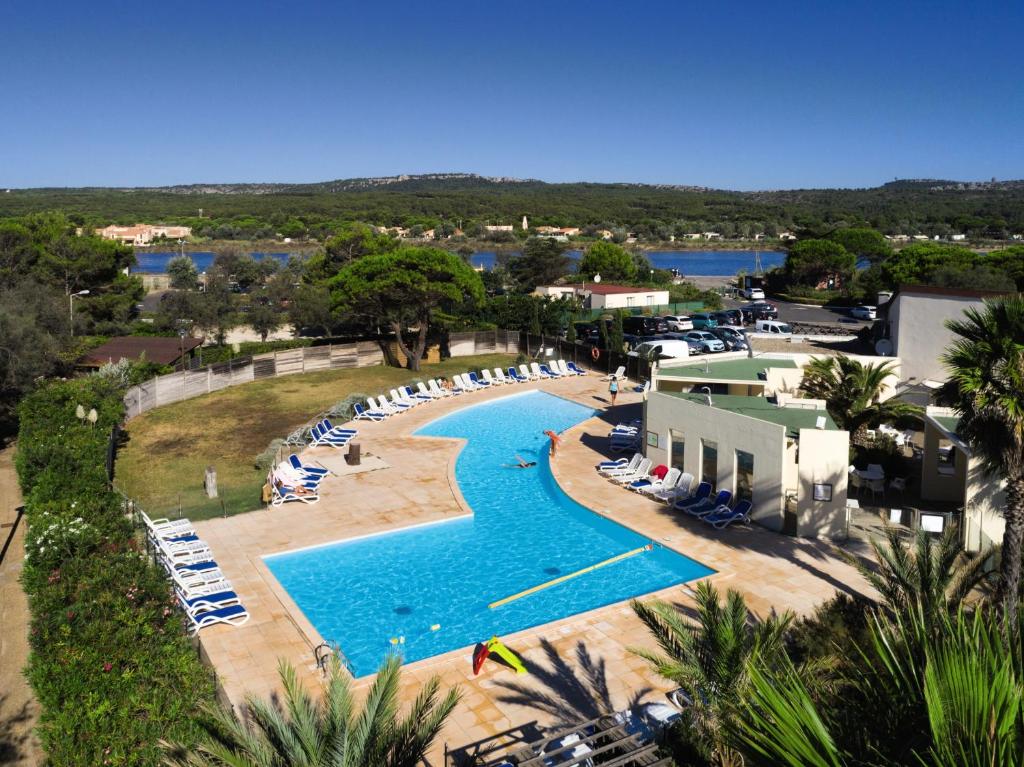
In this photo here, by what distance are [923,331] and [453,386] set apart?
49.6 ft

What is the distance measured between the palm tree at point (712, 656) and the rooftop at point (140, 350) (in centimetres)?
2473

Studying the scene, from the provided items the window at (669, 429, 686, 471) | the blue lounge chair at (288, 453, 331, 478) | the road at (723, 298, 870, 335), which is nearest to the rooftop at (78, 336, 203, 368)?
the blue lounge chair at (288, 453, 331, 478)

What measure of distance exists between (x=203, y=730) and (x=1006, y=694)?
18.0ft

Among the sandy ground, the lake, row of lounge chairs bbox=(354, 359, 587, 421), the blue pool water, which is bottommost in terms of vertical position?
the blue pool water

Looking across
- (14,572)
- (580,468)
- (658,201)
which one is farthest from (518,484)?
(658,201)

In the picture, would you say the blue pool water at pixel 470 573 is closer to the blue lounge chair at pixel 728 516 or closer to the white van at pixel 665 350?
the blue lounge chair at pixel 728 516

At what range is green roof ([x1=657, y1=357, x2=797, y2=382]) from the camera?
2083 centimetres

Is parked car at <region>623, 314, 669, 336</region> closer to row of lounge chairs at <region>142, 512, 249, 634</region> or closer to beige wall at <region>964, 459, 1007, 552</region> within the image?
beige wall at <region>964, 459, 1007, 552</region>

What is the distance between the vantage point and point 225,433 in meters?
23.1

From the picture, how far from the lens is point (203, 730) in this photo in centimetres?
635

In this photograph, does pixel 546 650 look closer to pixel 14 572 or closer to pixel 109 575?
pixel 109 575

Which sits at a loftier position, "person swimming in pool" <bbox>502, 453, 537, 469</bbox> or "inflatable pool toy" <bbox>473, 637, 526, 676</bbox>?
"inflatable pool toy" <bbox>473, 637, 526, 676</bbox>

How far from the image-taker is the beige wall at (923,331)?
76.5ft

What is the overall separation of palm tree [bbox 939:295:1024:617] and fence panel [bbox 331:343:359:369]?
25.9 metres
